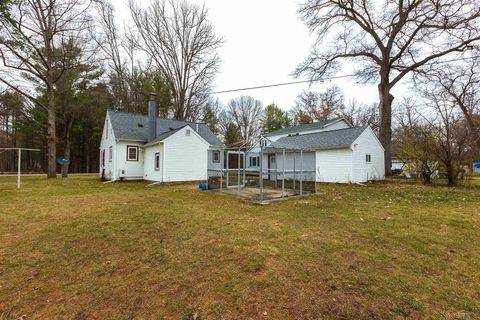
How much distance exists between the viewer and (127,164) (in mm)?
16062

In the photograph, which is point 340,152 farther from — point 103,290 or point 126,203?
point 103,290

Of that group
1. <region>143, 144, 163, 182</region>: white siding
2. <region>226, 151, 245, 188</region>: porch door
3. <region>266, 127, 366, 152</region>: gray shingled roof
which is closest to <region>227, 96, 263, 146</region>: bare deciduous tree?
<region>266, 127, 366, 152</region>: gray shingled roof

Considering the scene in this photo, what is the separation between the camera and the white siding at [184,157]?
14250 millimetres

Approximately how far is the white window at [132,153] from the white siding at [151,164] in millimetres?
608

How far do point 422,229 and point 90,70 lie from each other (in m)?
30.3

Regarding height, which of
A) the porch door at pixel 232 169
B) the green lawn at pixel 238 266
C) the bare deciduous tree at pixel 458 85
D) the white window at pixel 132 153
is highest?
the bare deciduous tree at pixel 458 85

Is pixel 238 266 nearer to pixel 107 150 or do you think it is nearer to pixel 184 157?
pixel 184 157

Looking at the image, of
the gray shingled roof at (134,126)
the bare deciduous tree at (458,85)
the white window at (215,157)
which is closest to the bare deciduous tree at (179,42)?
the gray shingled roof at (134,126)

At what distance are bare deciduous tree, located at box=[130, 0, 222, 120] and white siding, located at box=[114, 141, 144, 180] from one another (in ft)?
31.3

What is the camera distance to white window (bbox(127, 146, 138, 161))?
16.1 metres

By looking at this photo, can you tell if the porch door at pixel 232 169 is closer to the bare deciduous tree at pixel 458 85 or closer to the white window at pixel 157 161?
the white window at pixel 157 161

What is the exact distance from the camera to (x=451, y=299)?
8.09ft

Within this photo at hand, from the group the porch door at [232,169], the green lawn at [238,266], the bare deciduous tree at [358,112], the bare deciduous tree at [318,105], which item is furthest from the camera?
the bare deciduous tree at [358,112]

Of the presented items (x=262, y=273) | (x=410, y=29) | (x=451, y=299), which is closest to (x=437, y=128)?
(x=410, y=29)
